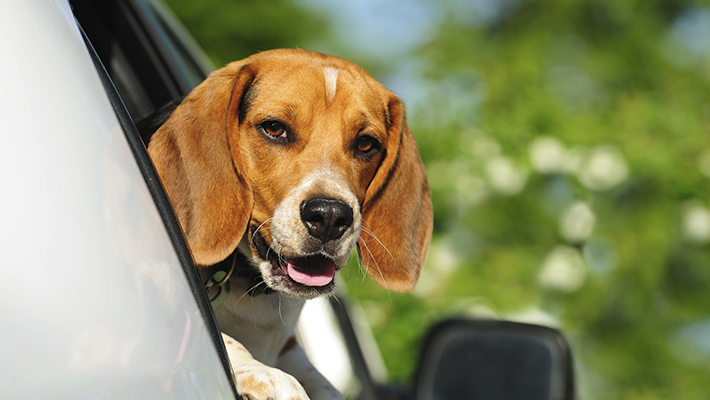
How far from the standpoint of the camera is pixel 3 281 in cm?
77

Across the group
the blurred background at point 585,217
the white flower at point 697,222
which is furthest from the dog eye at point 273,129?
the white flower at point 697,222

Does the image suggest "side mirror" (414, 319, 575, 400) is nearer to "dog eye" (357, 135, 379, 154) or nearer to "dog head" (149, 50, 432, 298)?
"dog head" (149, 50, 432, 298)

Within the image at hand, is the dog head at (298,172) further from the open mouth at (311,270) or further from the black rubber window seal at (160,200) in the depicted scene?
the black rubber window seal at (160,200)

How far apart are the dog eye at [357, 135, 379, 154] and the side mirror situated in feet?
2.39

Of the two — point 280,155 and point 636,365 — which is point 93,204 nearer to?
point 280,155

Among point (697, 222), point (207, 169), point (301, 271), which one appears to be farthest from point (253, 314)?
point (697, 222)

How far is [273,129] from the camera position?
2.29 metres

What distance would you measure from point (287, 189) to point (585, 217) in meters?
5.74

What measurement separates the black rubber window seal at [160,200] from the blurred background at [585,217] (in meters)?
5.44

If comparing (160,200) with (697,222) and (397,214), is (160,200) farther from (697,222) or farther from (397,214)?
(697,222)

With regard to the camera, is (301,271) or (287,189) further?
(287,189)

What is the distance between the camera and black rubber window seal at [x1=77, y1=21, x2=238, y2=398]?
0.98 meters

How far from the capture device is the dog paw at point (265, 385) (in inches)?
53.9

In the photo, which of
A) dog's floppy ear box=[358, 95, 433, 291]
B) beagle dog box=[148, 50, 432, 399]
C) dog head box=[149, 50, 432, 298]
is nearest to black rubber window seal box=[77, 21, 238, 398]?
beagle dog box=[148, 50, 432, 399]
